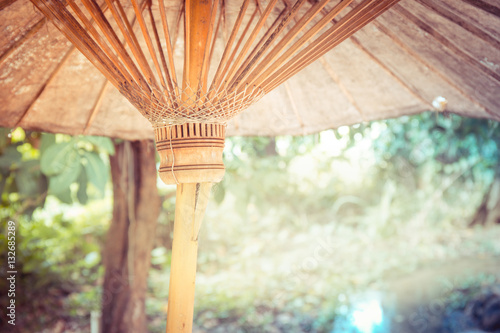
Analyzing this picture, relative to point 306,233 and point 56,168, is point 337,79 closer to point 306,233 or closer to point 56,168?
point 56,168

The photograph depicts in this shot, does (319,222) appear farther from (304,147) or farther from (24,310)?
(24,310)

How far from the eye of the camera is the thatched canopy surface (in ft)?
3.99

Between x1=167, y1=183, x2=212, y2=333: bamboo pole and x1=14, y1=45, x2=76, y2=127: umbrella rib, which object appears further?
x1=14, y1=45, x2=76, y2=127: umbrella rib

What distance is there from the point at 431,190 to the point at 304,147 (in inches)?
132

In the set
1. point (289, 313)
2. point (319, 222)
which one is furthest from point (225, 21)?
point (319, 222)

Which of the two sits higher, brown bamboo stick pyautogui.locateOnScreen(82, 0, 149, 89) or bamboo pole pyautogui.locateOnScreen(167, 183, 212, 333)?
brown bamboo stick pyautogui.locateOnScreen(82, 0, 149, 89)

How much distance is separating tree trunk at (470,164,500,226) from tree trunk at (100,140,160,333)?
6512 mm

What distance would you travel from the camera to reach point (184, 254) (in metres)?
1.05

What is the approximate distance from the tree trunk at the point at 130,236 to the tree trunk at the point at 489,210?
21.4ft

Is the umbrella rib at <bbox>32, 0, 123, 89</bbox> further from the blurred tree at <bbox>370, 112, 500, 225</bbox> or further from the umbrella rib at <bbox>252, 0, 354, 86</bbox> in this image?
the blurred tree at <bbox>370, 112, 500, 225</bbox>

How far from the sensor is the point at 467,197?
25.1ft

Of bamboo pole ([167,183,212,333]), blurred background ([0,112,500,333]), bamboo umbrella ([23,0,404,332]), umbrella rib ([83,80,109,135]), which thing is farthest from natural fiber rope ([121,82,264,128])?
blurred background ([0,112,500,333])

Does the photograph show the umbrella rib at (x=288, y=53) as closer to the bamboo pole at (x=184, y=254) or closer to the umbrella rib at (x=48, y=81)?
the bamboo pole at (x=184, y=254)

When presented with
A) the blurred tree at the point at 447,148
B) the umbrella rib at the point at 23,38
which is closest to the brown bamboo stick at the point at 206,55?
the umbrella rib at the point at 23,38
